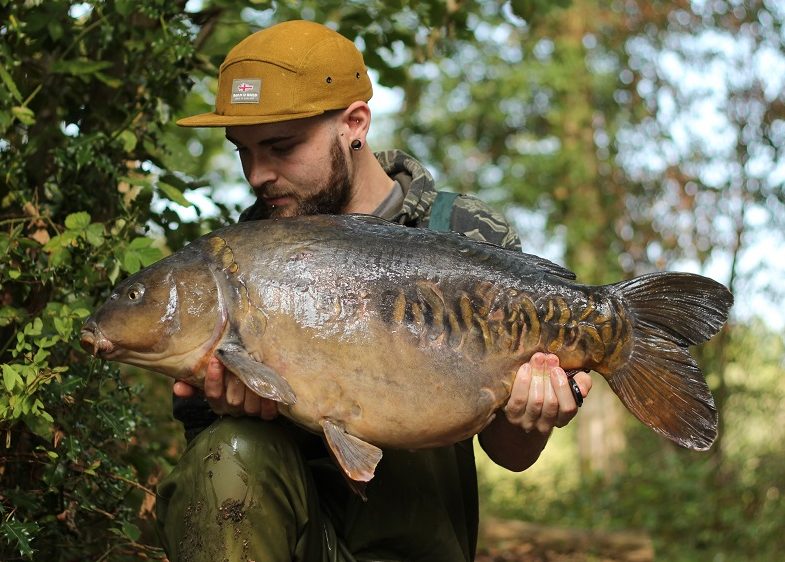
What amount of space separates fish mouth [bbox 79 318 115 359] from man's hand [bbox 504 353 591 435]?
33.8 inches

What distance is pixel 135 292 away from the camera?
229cm

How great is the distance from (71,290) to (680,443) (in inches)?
63.4

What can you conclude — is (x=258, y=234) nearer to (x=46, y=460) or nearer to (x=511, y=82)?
(x=46, y=460)

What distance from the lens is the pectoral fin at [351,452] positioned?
87.1 inches

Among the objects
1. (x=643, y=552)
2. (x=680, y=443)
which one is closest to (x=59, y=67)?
(x=680, y=443)

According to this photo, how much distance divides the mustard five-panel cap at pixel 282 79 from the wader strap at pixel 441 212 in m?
0.37

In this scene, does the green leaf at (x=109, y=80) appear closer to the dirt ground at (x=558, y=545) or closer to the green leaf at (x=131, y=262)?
the green leaf at (x=131, y=262)

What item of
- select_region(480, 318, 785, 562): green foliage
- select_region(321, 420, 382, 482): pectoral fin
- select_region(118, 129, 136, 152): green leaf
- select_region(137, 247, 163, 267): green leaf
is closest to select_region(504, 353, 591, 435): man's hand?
select_region(321, 420, 382, 482): pectoral fin

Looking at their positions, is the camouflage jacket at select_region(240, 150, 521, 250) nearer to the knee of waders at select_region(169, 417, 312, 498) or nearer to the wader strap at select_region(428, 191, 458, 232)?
the wader strap at select_region(428, 191, 458, 232)

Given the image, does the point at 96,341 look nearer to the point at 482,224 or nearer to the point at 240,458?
the point at 240,458

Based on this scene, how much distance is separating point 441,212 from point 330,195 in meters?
0.32

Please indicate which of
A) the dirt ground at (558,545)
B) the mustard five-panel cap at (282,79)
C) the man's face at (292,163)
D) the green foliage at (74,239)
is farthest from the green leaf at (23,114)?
the dirt ground at (558,545)

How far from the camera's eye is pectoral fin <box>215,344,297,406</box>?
2.19m

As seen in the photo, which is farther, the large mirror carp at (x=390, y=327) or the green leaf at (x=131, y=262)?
the green leaf at (x=131, y=262)
